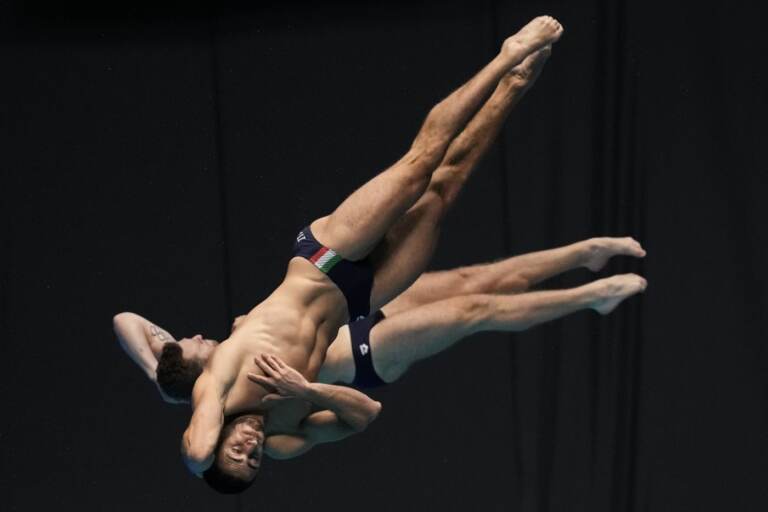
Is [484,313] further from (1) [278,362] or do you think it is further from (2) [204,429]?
(2) [204,429]

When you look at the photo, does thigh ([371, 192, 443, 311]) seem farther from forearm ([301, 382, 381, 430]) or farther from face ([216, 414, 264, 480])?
face ([216, 414, 264, 480])

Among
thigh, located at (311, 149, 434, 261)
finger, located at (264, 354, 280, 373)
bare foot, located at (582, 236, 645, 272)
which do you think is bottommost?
finger, located at (264, 354, 280, 373)

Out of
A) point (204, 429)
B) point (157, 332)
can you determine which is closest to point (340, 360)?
point (157, 332)

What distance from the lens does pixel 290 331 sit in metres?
4.60

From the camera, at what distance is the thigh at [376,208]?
15.1 feet

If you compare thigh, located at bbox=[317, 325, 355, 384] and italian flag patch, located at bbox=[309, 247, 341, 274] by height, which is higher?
italian flag patch, located at bbox=[309, 247, 341, 274]

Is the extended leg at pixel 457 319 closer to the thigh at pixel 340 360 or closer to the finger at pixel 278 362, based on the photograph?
the thigh at pixel 340 360

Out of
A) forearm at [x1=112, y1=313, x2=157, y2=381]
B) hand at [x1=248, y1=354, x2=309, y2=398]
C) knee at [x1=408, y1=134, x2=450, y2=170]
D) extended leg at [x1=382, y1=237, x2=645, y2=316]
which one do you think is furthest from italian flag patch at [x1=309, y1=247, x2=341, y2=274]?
forearm at [x1=112, y1=313, x2=157, y2=381]

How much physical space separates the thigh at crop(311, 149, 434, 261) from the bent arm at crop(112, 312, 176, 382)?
0.96 metres

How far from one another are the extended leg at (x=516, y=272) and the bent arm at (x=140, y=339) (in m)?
0.90

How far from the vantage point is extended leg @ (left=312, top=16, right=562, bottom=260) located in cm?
461

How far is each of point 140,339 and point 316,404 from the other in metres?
1.14

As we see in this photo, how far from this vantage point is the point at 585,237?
6.42m

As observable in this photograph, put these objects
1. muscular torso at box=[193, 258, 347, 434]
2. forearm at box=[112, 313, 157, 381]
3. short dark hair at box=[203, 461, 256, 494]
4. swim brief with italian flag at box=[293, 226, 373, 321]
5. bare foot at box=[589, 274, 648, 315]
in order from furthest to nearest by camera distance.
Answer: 1. forearm at box=[112, 313, 157, 381]
2. bare foot at box=[589, 274, 648, 315]
3. swim brief with italian flag at box=[293, 226, 373, 321]
4. muscular torso at box=[193, 258, 347, 434]
5. short dark hair at box=[203, 461, 256, 494]
